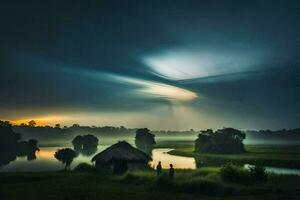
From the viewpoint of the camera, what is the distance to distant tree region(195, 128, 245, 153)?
121250 mm

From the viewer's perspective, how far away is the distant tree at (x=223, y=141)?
12125cm

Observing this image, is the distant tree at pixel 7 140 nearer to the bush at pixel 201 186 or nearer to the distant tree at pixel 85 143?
the distant tree at pixel 85 143

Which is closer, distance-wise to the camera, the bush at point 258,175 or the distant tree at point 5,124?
the bush at point 258,175

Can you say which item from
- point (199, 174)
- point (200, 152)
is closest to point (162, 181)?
point (199, 174)

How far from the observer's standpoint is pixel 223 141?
4825 inches

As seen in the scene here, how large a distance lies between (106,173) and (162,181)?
1851 centimetres

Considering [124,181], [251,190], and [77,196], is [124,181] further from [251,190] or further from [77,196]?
[251,190]

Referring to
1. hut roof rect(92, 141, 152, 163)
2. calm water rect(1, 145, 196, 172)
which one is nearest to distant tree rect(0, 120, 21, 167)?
calm water rect(1, 145, 196, 172)

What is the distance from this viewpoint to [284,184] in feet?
108

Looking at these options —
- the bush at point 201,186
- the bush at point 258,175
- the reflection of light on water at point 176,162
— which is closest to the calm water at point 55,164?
the reflection of light on water at point 176,162

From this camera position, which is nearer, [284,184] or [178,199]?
[178,199]

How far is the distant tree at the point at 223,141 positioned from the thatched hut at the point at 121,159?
75.2 meters

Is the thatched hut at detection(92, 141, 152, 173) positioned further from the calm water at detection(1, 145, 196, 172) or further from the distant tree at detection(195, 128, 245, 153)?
the distant tree at detection(195, 128, 245, 153)

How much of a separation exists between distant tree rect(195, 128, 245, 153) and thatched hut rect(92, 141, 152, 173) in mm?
75243
